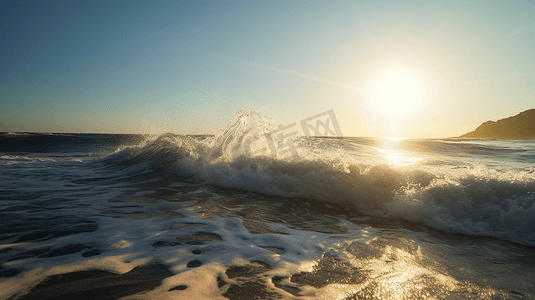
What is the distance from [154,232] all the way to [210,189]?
312 centimetres

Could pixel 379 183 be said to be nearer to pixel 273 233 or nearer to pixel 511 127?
pixel 273 233

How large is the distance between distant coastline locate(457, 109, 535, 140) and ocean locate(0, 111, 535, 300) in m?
84.0

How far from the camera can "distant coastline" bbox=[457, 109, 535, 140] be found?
222 feet

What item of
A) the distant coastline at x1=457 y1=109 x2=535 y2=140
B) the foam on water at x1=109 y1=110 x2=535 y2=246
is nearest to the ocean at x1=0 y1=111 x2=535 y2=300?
the foam on water at x1=109 y1=110 x2=535 y2=246

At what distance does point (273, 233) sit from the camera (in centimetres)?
349

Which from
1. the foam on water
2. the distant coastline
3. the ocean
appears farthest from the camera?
the distant coastline

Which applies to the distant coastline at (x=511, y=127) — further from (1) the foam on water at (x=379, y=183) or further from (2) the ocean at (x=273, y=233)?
(2) the ocean at (x=273, y=233)

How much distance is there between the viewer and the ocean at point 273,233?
6.97 ft

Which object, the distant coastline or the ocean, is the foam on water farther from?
the distant coastline

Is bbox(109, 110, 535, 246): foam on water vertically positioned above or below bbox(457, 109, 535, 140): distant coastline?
below

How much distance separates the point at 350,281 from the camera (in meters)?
2.26

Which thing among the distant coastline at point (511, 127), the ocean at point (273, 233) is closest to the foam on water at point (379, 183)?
the ocean at point (273, 233)

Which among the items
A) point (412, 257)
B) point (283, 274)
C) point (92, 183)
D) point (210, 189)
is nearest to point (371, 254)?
point (412, 257)

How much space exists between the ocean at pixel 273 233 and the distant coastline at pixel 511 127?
276 ft
